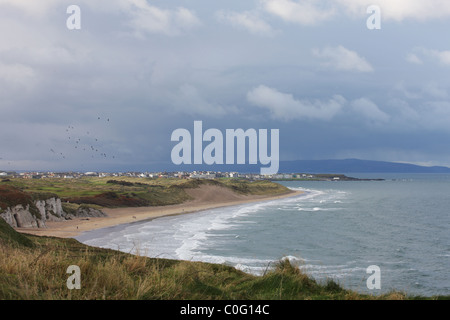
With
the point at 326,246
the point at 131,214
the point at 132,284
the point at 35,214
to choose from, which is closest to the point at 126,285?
the point at 132,284

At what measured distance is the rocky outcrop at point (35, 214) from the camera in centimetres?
4571

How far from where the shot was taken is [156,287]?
26.1ft

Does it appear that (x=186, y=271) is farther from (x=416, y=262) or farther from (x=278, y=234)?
(x=278, y=234)

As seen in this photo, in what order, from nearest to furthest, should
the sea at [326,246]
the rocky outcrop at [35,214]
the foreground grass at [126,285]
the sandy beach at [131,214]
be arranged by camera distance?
the foreground grass at [126,285]
the sea at [326,246]
the rocky outcrop at [35,214]
the sandy beach at [131,214]

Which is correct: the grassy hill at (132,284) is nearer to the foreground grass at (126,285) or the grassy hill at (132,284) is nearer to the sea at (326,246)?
the foreground grass at (126,285)

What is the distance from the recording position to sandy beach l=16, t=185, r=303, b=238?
4637 centimetres

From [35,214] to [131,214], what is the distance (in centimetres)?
2451

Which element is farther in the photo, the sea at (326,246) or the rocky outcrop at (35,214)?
the rocky outcrop at (35,214)

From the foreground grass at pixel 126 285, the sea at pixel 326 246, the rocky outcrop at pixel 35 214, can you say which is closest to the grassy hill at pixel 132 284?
the foreground grass at pixel 126 285

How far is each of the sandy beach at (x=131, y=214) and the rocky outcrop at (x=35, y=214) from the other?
4.76 ft

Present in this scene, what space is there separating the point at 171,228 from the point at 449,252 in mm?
30822

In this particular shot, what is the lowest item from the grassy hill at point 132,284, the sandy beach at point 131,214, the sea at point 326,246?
the sandy beach at point 131,214

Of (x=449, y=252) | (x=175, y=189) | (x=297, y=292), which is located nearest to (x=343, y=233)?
(x=449, y=252)

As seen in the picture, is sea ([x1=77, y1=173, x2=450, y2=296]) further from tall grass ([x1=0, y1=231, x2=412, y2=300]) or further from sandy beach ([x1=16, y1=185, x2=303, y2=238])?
tall grass ([x1=0, y1=231, x2=412, y2=300])
